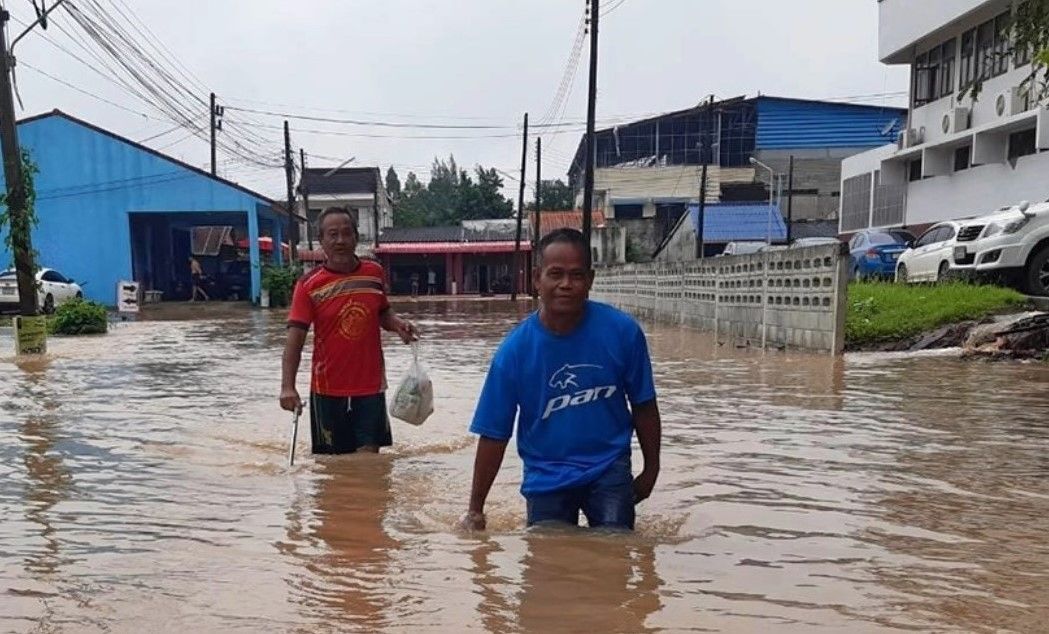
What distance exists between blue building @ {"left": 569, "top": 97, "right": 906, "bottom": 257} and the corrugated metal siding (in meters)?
0.06

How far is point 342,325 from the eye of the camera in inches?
193

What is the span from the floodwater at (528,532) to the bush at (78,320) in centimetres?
1134

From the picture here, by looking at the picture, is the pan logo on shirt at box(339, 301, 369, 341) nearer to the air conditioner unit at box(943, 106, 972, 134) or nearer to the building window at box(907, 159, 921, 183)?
the air conditioner unit at box(943, 106, 972, 134)

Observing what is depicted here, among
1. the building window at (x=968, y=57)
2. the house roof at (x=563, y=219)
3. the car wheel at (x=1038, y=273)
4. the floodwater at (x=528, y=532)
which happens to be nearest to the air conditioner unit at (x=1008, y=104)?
the building window at (x=968, y=57)

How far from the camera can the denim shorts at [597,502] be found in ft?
10.3

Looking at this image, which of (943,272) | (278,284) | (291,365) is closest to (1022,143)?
(943,272)

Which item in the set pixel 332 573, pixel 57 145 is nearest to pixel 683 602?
pixel 332 573

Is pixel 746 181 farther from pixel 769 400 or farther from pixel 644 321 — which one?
pixel 769 400

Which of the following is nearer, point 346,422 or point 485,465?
point 485,465

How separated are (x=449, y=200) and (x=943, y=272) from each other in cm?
6885

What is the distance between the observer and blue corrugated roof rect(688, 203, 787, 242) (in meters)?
39.5

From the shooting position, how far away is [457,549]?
139 inches

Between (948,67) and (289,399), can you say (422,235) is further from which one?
(289,399)

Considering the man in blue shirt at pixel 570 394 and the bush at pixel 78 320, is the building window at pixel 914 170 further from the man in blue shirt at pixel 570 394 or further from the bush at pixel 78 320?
the man in blue shirt at pixel 570 394
